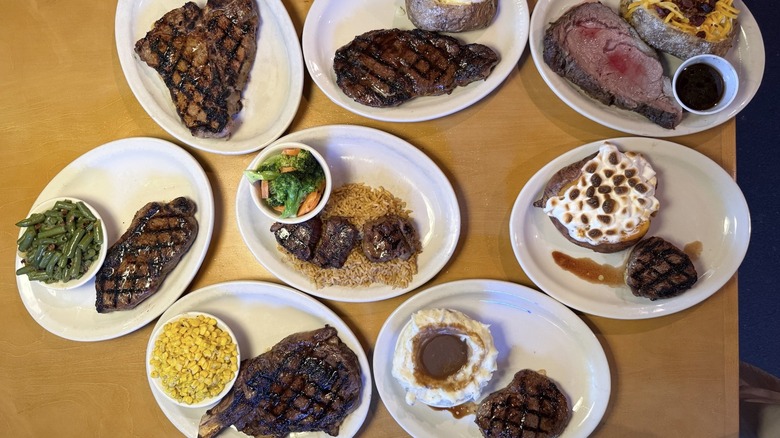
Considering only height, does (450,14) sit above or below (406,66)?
above

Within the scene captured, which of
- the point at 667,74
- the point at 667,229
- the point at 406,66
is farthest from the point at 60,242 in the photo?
the point at 667,74

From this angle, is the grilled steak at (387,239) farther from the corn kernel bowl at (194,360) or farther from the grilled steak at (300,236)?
the corn kernel bowl at (194,360)

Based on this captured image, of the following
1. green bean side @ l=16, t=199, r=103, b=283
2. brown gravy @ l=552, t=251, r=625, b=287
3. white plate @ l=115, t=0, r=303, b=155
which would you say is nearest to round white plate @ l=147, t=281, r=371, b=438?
green bean side @ l=16, t=199, r=103, b=283

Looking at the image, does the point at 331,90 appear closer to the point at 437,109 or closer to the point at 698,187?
the point at 437,109

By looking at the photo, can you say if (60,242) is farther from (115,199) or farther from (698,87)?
(698,87)

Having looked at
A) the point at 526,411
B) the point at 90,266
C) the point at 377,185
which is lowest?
the point at 526,411

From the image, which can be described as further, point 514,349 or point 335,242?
point 514,349

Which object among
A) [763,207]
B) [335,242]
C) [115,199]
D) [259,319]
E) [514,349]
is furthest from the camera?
[763,207]

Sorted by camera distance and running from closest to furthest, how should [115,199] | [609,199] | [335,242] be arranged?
[609,199]
[335,242]
[115,199]

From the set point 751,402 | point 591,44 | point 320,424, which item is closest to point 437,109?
point 591,44
